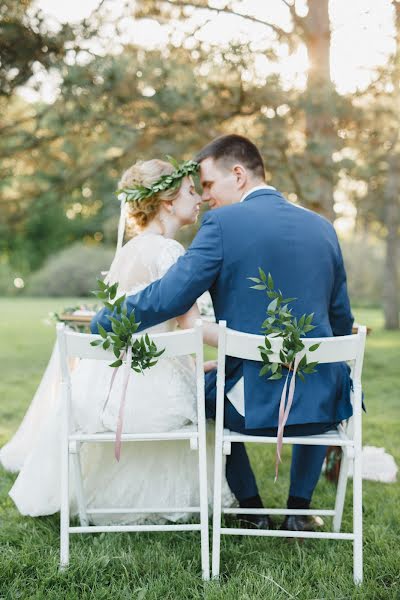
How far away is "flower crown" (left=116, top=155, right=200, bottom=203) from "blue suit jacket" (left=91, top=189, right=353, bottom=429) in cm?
41

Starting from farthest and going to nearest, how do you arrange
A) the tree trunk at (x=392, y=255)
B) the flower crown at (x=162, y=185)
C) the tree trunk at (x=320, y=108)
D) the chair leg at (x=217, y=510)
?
the tree trunk at (x=392, y=255) < the tree trunk at (x=320, y=108) < the flower crown at (x=162, y=185) < the chair leg at (x=217, y=510)

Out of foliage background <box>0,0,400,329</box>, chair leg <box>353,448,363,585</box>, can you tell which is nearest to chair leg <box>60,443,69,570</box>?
chair leg <box>353,448,363,585</box>

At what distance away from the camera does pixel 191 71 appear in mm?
6672

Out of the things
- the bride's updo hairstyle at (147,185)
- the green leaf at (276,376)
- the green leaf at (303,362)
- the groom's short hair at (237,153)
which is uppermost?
the groom's short hair at (237,153)

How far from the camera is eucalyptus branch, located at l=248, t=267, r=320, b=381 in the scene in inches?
99.6

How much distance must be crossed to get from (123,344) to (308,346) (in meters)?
0.67

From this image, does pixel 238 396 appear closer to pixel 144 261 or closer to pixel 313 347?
pixel 313 347

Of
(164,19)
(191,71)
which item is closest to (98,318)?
(191,71)

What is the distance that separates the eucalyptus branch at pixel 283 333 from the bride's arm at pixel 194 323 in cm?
37

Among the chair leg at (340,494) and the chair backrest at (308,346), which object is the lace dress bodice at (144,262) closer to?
the chair backrest at (308,346)

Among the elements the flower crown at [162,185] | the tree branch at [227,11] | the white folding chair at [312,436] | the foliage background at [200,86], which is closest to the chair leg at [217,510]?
the white folding chair at [312,436]

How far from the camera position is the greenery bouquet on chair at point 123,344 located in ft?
Result: 8.47

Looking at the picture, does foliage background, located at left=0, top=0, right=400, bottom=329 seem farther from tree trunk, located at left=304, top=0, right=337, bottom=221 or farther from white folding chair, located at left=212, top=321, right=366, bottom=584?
white folding chair, located at left=212, top=321, right=366, bottom=584

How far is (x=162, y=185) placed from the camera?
123 inches
